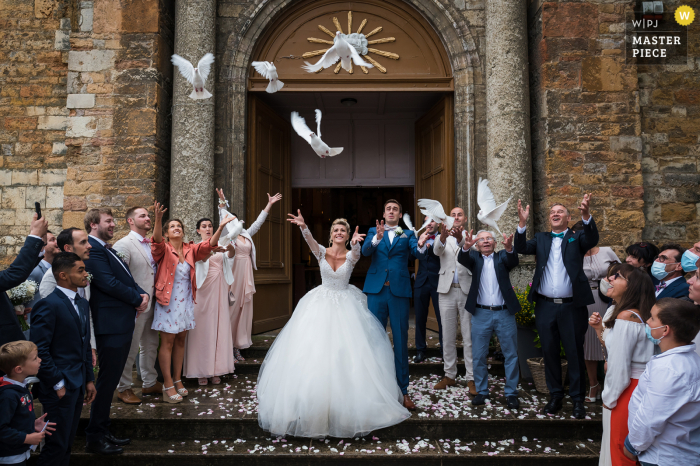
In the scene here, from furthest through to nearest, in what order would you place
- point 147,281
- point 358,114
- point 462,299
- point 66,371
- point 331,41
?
point 358,114 < point 331,41 < point 462,299 < point 147,281 < point 66,371

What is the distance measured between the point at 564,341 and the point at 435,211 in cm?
171

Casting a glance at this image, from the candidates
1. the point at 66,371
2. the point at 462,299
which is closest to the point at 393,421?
the point at 462,299

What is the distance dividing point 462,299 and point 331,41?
4.40 meters

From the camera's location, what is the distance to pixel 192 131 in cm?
674

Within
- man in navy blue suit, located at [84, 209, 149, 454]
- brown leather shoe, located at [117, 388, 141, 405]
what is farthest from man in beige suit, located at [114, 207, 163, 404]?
man in navy blue suit, located at [84, 209, 149, 454]

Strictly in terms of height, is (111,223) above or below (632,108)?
below

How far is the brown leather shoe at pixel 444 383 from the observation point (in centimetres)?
511

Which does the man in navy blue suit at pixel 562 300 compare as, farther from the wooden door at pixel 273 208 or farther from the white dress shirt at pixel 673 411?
the wooden door at pixel 273 208

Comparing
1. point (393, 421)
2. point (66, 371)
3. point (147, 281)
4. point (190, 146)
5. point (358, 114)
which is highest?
point (358, 114)

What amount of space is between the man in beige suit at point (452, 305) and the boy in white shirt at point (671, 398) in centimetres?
265

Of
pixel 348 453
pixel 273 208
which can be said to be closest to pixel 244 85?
pixel 273 208

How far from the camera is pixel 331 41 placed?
7.30 metres

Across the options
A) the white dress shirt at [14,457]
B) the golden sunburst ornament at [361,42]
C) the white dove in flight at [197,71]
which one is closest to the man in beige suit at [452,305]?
the white dove in flight at [197,71]

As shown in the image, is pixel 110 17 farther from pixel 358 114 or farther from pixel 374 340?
pixel 374 340
